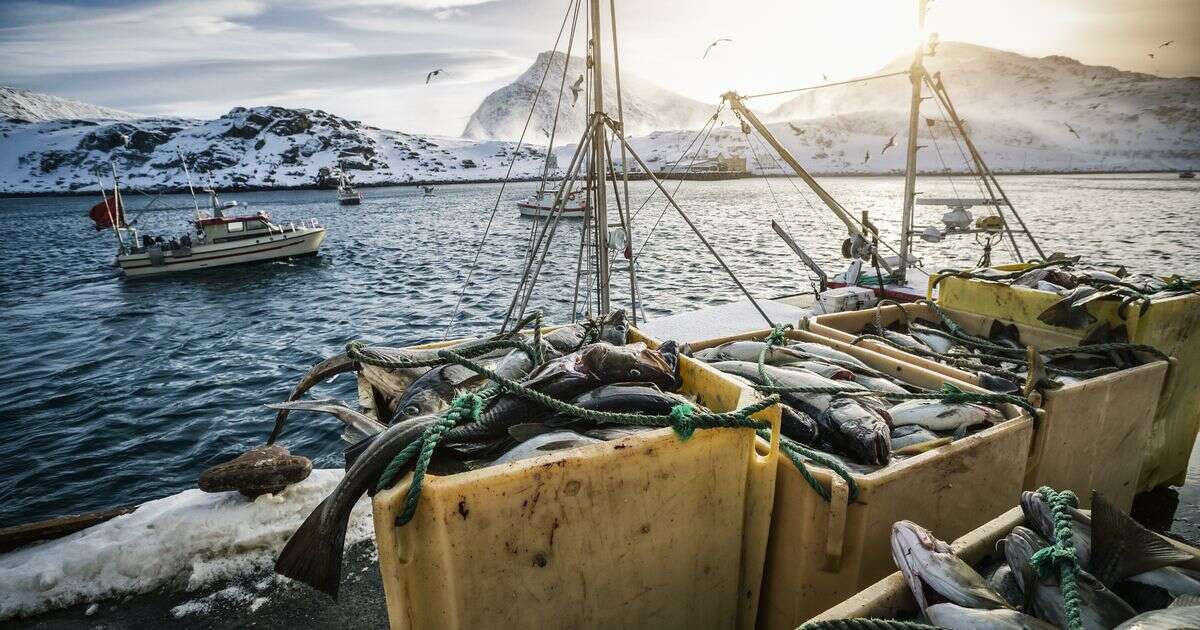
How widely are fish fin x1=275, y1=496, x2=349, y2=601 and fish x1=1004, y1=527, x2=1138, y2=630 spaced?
7.54 ft

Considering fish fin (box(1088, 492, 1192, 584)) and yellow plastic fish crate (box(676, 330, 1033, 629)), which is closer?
fish fin (box(1088, 492, 1192, 584))

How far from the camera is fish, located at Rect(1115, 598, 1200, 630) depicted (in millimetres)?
1345

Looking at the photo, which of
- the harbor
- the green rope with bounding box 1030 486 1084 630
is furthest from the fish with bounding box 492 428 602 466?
the green rope with bounding box 1030 486 1084 630

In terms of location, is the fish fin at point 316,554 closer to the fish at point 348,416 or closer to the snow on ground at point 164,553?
the fish at point 348,416

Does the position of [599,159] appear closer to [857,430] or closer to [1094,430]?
[857,430]

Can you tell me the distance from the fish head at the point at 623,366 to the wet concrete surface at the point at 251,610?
1.91 meters

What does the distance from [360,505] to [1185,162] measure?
7488 inches

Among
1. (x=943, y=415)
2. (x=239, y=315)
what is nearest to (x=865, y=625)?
(x=943, y=415)

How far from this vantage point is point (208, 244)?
986 inches

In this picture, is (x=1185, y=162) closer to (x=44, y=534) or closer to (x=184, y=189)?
(x=44, y=534)

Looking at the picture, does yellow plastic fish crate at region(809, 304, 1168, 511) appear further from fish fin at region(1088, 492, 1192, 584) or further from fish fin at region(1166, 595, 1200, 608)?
fish fin at region(1166, 595, 1200, 608)

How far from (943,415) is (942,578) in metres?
1.39

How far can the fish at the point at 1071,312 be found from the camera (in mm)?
3992

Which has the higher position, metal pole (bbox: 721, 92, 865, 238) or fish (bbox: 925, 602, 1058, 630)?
metal pole (bbox: 721, 92, 865, 238)
